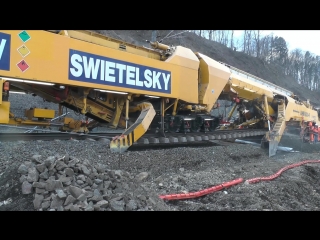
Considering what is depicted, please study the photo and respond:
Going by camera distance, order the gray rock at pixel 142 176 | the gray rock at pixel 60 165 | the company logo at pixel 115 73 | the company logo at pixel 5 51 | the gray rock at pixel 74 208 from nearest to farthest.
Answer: the gray rock at pixel 74 208
the gray rock at pixel 60 165
the gray rock at pixel 142 176
the company logo at pixel 5 51
the company logo at pixel 115 73

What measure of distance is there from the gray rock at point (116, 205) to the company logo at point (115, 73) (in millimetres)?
4539

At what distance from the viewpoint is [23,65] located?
6602 mm

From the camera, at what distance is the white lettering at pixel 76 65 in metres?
7.39

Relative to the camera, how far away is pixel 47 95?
26.5ft

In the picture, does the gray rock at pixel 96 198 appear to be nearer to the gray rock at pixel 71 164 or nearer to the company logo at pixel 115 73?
the gray rock at pixel 71 164

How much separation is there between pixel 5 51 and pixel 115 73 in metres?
2.75

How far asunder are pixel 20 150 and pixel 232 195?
3.97 meters

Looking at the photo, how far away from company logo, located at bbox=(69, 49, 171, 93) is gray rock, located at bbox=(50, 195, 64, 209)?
4.50 meters

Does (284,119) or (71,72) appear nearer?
(71,72)

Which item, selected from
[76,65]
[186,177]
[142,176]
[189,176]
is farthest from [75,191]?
[76,65]

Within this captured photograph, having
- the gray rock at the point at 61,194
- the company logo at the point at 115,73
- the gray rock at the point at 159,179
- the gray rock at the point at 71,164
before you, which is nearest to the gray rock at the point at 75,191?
the gray rock at the point at 61,194

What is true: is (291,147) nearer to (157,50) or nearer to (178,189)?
(157,50)

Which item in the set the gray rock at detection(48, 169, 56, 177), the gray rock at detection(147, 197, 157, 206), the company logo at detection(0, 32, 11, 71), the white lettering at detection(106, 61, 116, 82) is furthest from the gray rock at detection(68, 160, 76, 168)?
the white lettering at detection(106, 61, 116, 82)
